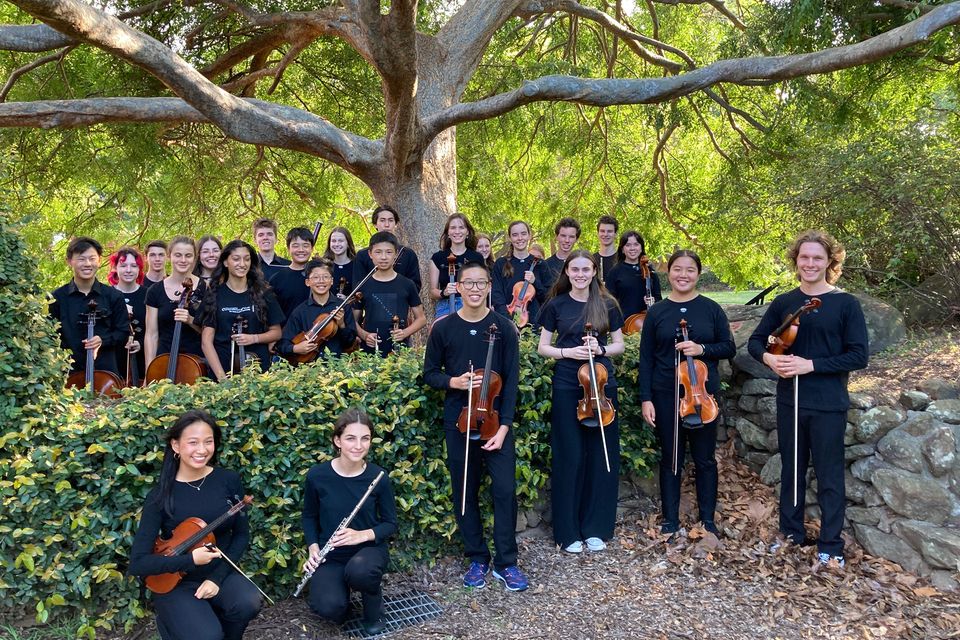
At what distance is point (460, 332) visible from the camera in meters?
3.91

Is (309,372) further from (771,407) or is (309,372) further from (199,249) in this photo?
(771,407)

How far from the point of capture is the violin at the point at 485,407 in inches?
147

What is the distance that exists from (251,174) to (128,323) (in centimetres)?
594

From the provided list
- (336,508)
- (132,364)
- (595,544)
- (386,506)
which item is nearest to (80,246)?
(132,364)

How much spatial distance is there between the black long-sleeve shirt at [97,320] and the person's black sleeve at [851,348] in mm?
4242

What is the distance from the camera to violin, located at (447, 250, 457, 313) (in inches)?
214

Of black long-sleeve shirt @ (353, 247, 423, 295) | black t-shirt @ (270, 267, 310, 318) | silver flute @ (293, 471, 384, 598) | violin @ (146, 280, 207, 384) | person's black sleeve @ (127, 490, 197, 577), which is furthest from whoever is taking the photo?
black long-sleeve shirt @ (353, 247, 423, 295)

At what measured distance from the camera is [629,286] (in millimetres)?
5730

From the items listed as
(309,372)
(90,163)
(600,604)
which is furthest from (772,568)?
(90,163)

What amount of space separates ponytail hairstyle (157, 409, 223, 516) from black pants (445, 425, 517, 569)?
1.27 metres

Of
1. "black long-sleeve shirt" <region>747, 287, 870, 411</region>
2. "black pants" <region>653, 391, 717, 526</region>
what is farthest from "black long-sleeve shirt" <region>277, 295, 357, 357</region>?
"black long-sleeve shirt" <region>747, 287, 870, 411</region>

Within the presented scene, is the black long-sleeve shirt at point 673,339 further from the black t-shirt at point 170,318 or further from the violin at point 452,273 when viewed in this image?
the black t-shirt at point 170,318

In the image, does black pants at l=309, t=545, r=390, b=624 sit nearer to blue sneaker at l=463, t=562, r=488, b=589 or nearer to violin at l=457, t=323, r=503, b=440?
blue sneaker at l=463, t=562, r=488, b=589

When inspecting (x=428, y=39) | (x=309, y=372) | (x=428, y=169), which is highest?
(x=428, y=39)
